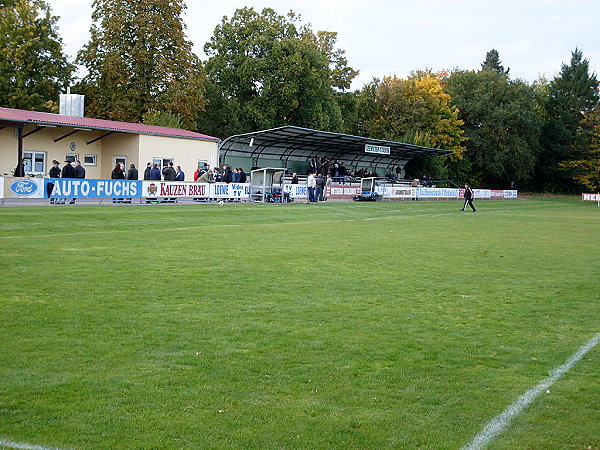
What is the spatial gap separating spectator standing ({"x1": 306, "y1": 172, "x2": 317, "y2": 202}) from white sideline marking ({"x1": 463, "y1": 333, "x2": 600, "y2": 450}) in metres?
32.5

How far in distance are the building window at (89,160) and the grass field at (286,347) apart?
2356 cm

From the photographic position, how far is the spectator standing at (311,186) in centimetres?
3978

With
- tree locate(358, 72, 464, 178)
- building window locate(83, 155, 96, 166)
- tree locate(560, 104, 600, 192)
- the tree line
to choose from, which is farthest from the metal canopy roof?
tree locate(560, 104, 600, 192)

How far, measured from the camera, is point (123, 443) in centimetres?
468

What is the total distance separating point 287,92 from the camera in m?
62.5

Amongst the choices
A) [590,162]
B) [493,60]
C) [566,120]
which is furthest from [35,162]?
[493,60]

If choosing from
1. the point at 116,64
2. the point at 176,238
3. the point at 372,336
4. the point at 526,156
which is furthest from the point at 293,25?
the point at 372,336

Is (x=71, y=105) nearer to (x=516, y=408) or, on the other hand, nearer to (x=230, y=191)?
(x=230, y=191)

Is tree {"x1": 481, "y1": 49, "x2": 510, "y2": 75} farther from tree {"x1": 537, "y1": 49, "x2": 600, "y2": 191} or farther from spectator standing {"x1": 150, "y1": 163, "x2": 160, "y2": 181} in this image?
spectator standing {"x1": 150, "y1": 163, "x2": 160, "y2": 181}

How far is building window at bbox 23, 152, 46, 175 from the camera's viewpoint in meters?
35.3

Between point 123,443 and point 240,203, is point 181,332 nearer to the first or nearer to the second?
point 123,443

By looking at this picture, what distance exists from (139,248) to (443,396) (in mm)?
10853

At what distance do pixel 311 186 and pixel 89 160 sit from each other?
12493 millimetres

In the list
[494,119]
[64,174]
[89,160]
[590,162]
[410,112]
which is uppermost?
[494,119]
